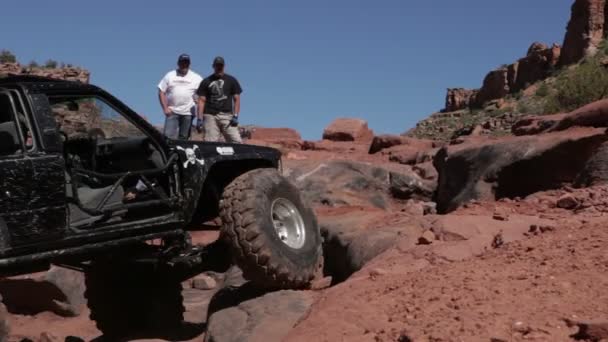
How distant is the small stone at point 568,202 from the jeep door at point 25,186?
4.78m

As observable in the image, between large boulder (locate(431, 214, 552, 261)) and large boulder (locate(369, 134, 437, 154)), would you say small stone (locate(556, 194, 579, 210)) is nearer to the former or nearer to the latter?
large boulder (locate(431, 214, 552, 261))

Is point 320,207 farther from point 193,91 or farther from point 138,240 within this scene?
point 138,240

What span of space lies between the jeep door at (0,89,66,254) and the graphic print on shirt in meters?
4.93

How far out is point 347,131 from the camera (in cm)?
2350

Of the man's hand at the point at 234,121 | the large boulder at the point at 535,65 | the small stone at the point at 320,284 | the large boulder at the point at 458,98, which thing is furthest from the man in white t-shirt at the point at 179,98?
the large boulder at the point at 458,98

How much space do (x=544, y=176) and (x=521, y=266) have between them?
4589 mm

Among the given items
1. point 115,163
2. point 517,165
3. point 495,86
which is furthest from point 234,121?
point 495,86

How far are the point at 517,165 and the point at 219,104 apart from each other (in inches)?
158

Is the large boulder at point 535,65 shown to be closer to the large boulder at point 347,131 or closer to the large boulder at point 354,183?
the large boulder at point 347,131

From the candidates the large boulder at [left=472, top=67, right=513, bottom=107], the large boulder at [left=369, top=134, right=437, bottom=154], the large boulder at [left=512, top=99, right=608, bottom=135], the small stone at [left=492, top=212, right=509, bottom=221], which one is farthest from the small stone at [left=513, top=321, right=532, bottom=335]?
the large boulder at [left=472, top=67, right=513, bottom=107]

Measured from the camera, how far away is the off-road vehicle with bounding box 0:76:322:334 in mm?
4469

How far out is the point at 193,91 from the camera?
9453 millimetres

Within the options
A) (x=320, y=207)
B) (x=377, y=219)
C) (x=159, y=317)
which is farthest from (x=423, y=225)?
(x=320, y=207)

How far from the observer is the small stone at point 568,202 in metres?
6.98
